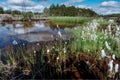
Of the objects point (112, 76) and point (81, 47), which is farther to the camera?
point (81, 47)

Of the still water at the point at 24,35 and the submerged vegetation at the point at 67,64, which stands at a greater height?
the submerged vegetation at the point at 67,64

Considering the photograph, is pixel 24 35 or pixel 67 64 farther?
pixel 24 35

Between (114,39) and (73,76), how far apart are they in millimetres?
2539

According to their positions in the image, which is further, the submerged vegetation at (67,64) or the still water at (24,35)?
the still water at (24,35)

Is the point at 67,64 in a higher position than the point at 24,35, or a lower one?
higher

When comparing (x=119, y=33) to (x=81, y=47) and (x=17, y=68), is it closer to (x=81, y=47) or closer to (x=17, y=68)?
(x=81, y=47)

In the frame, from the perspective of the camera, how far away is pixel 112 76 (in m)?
4.54

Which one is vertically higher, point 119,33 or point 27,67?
point 119,33

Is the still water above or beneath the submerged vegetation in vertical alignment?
beneath

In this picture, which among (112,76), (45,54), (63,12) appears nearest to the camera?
(112,76)

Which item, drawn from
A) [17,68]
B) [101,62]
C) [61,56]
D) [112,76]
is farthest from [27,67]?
[112,76]

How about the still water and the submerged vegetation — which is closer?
the submerged vegetation

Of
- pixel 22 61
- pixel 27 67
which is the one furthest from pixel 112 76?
pixel 22 61

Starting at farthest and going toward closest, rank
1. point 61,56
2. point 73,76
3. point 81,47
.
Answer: point 81,47, point 61,56, point 73,76
